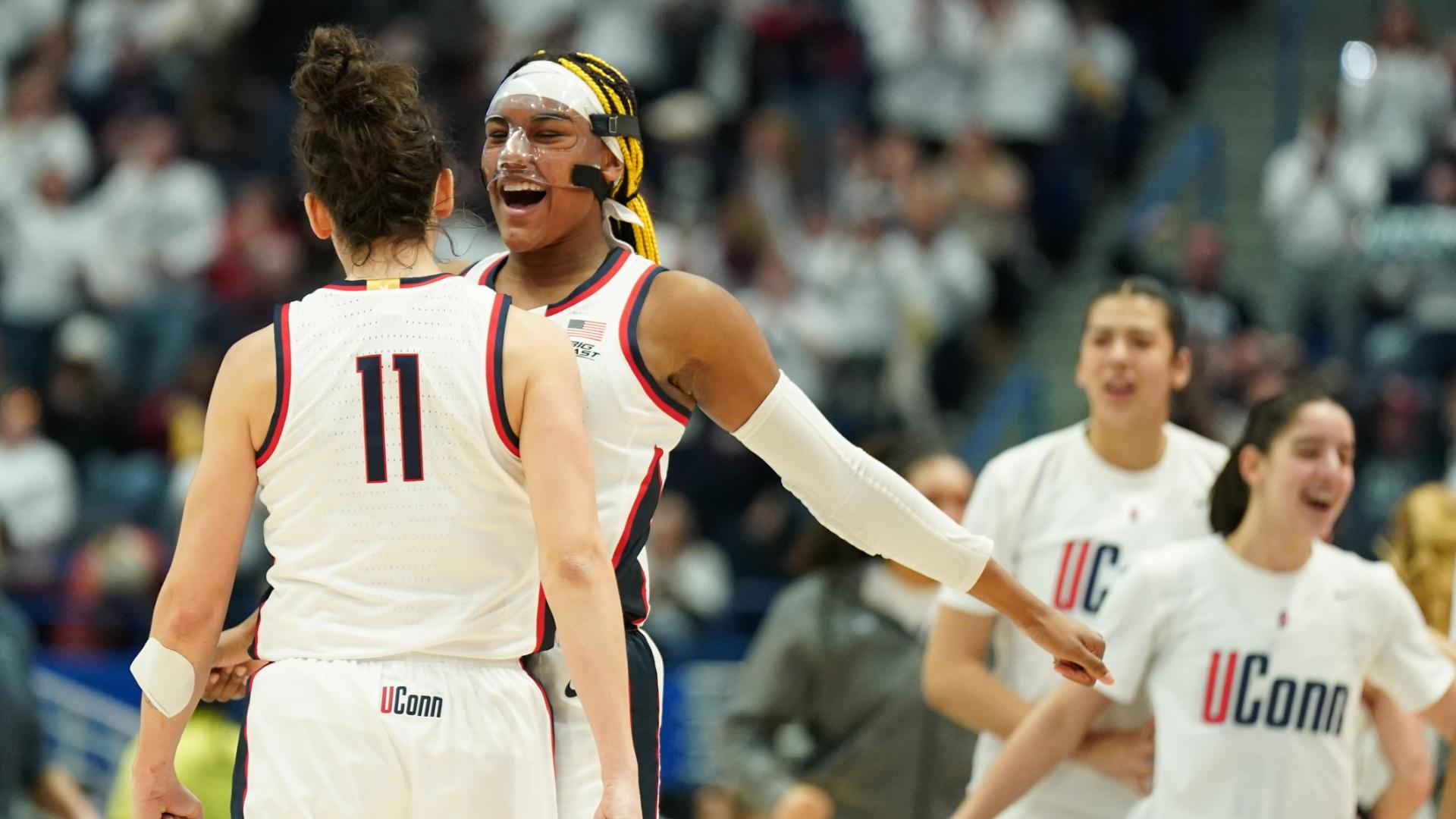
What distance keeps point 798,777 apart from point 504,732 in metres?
3.15

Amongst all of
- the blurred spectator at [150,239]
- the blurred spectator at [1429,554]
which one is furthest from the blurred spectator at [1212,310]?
the blurred spectator at [150,239]

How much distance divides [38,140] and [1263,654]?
11.6 m

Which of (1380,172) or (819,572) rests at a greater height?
(1380,172)

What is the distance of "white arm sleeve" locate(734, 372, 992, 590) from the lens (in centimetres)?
415

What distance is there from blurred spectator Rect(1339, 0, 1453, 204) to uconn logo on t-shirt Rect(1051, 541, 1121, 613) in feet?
27.3

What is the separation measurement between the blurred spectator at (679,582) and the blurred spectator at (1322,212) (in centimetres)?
422

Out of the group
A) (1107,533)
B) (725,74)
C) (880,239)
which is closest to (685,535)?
(880,239)

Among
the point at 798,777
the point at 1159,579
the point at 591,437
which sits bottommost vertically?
the point at 798,777

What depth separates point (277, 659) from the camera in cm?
367

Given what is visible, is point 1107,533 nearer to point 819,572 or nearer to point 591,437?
point 819,572

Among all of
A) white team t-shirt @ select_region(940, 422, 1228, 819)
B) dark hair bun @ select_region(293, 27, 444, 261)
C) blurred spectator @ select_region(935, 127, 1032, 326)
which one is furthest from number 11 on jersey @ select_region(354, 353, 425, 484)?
blurred spectator @ select_region(935, 127, 1032, 326)

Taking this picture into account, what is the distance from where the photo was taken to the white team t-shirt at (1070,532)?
5664 mm

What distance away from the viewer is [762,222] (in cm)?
1359

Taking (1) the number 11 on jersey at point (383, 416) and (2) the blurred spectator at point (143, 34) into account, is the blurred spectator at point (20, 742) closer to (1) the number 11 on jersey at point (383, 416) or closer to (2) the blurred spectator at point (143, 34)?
(1) the number 11 on jersey at point (383, 416)
